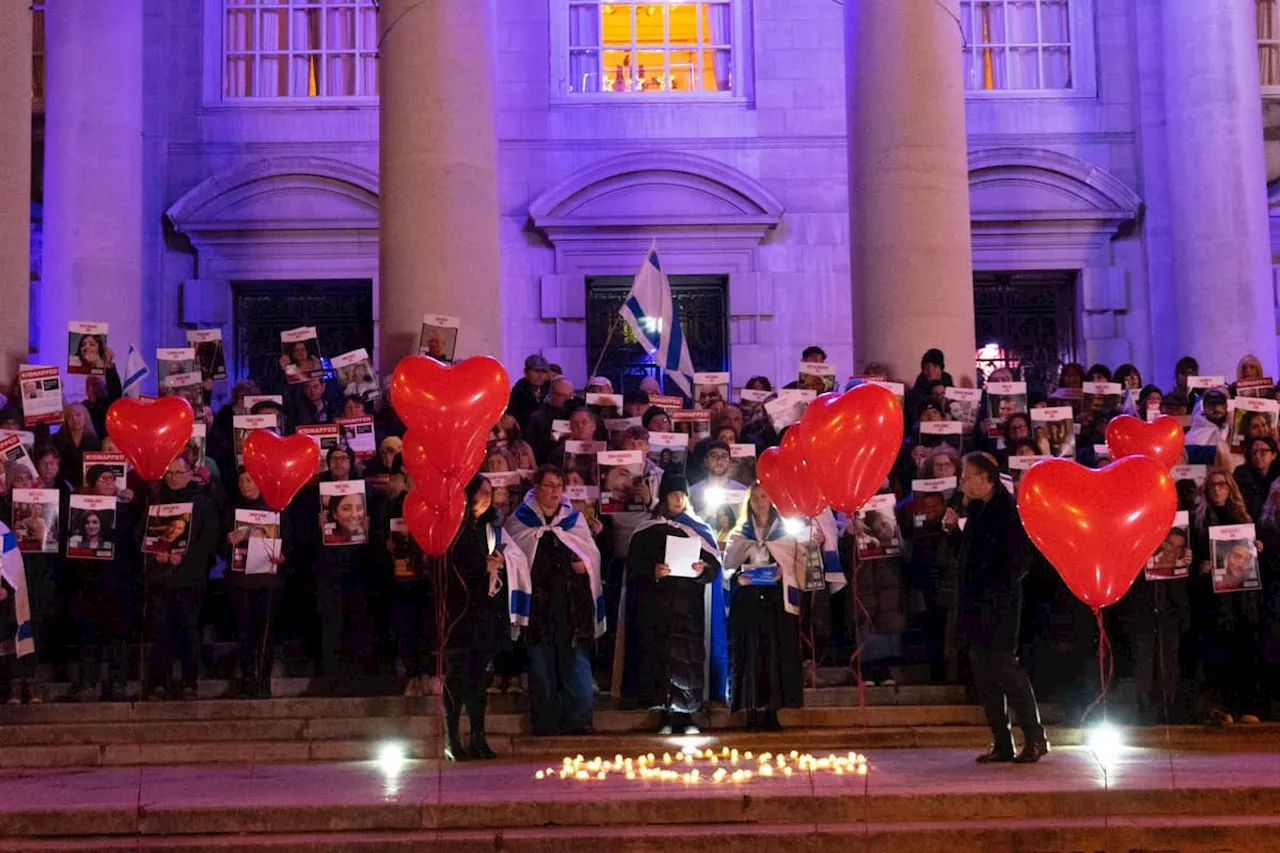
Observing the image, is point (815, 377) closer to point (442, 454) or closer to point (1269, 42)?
point (442, 454)

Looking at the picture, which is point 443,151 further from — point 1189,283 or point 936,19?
point 1189,283

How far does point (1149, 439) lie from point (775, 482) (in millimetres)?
2996

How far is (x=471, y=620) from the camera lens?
39.3 ft

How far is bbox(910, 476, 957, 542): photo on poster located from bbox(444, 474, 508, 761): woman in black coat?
331 cm

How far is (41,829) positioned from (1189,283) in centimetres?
1568

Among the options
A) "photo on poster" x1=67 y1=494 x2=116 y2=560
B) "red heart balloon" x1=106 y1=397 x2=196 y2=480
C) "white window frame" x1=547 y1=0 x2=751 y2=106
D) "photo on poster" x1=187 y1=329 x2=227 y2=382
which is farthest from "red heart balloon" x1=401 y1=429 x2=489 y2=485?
"white window frame" x1=547 y1=0 x2=751 y2=106

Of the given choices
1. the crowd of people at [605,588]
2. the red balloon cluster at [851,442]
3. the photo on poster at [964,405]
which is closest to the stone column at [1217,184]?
the photo on poster at [964,405]

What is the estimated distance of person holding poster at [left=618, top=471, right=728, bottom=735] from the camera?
12.6 m

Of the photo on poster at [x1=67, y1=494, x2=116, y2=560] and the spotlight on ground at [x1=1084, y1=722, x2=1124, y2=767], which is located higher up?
the photo on poster at [x1=67, y1=494, x2=116, y2=560]

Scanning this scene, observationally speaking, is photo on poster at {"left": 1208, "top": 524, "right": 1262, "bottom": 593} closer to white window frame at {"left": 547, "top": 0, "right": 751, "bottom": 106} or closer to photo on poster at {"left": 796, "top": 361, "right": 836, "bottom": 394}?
photo on poster at {"left": 796, "top": 361, "right": 836, "bottom": 394}

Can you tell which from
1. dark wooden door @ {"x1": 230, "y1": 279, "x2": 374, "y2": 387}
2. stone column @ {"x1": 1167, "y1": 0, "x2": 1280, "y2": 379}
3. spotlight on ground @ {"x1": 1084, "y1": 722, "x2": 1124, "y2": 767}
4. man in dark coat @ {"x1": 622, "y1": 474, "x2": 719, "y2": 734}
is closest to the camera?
spotlight on ground @ {"x1": 1084, "y1": 722, "x2": 1124, "y2": 767}

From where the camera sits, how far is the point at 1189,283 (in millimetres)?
20812

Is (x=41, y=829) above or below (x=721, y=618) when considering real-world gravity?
below

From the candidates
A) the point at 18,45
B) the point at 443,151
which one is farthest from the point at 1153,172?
the point at 18,45
